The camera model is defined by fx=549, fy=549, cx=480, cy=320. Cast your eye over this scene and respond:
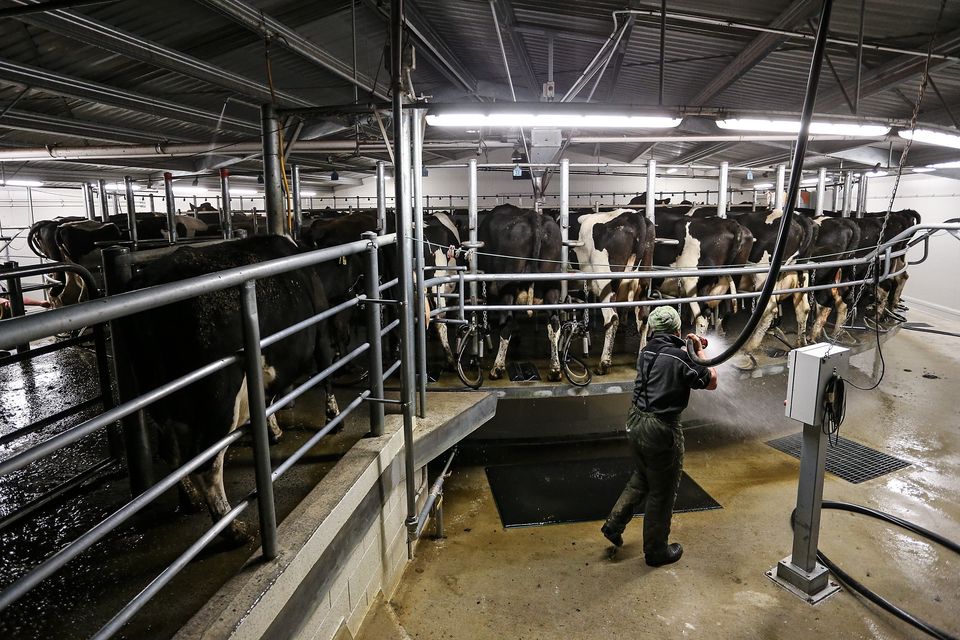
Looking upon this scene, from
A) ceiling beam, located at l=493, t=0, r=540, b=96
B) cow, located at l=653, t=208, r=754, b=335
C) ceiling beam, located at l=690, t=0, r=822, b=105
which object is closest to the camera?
ceiling beam, located at l=690, t=0, r=822, b=105

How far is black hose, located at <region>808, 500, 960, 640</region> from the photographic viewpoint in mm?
3038

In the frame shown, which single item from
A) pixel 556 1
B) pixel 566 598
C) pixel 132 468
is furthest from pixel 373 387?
pixel 556 1

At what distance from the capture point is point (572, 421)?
265 inches

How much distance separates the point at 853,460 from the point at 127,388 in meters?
6.15

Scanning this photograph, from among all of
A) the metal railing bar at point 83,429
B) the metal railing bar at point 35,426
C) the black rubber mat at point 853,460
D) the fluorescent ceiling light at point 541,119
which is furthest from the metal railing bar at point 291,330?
the black rubber mat at point 853,460

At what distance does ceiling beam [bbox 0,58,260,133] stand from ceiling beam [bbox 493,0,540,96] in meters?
3.47

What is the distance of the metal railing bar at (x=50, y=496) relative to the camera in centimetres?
221

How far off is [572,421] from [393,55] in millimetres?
4995

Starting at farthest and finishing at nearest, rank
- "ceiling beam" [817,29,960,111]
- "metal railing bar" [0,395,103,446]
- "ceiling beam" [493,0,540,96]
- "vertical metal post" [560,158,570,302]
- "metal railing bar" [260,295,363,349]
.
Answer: "ceiling beam" [493,0,540,96] < "vertical metal post" [560,158,570,302] < "ceiling beam" [817,29,960,111] < "metal railing bar" [0,395,103,446] < "metal railing bar" [260,295,363,349]

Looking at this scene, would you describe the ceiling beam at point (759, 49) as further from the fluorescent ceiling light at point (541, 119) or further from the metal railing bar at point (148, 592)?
the metal railing bar at point (148, 592)

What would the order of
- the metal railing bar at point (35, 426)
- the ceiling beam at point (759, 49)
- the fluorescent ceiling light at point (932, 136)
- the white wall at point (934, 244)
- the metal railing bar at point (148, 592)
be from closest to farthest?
the metal railing bar at point (148, 592), the metal railing bar at point (35, 426), the ceiling beam at point (759, 49), the fluorescent ceiling light at point (932, 136), the white wall at point (934, 244)

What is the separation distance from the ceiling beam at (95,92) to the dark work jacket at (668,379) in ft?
17.0

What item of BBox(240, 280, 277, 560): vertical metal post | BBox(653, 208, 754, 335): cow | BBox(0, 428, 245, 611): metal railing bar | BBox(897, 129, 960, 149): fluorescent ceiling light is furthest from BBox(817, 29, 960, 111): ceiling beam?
BBox(0, 428, 245, 611): metal railing bar

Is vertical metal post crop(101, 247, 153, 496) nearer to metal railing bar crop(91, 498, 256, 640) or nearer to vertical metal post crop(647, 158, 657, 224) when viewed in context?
metal railing bar crop(91, 498, 256, 640)
